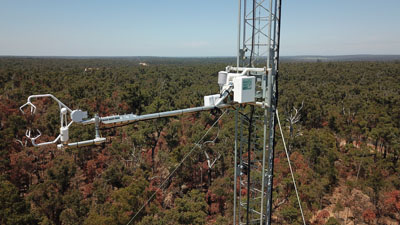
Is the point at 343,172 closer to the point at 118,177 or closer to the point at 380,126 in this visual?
the point at 380,126

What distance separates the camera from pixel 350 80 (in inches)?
2287

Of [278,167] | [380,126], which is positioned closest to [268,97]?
[278,167]

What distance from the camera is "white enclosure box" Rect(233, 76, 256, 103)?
6.91 meters

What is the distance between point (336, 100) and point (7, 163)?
140ft

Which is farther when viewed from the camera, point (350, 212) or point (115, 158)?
point (115, 158)

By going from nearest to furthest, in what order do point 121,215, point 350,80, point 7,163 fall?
1. point 121,215
2. point 7,163
3. point 350,80

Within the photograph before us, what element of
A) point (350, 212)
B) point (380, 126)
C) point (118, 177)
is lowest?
point (350, 212)

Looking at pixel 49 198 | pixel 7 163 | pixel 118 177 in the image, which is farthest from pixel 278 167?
pixel 7 163

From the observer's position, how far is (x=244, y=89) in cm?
696

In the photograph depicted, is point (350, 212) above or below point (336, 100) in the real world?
below

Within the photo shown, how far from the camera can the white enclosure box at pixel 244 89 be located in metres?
6.91

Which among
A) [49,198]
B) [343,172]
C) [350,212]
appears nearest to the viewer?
[49,198]

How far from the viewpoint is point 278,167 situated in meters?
21.8

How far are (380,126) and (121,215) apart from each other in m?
26.9
